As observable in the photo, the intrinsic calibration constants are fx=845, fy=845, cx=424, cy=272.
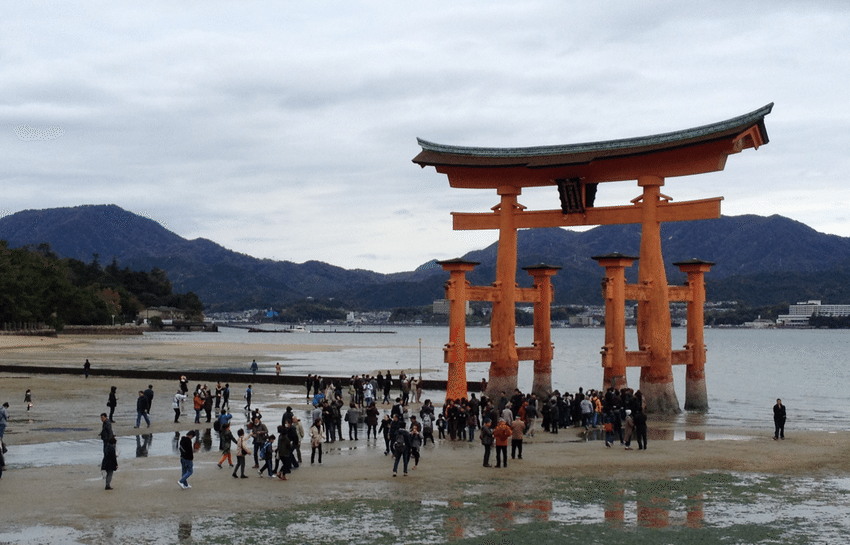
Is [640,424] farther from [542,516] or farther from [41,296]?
[41,296]

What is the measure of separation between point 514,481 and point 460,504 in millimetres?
2852

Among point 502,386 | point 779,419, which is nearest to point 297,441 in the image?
point 779,419

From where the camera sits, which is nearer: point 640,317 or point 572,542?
point 572,542

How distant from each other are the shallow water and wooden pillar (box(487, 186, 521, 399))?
16.8 meters

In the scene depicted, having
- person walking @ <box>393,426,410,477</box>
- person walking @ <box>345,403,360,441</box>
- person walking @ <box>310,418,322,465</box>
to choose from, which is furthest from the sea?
person walking @ <box>345,403,360,441</box>

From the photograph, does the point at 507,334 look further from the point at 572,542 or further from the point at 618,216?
the point at 572,542

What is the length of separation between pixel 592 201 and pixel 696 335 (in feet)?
26.8

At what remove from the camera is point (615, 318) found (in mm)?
34219

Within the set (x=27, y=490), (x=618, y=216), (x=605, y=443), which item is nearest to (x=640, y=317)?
(x=618, y=216)

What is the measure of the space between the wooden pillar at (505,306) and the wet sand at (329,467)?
6.40 m

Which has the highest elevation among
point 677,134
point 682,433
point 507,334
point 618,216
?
point 677,134

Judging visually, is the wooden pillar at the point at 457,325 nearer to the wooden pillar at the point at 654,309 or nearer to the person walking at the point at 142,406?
the wooden pillar at the point at 654,309

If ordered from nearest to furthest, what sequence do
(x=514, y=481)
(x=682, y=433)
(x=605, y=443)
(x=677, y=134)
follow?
(x=514, y=481), (x=605, y=443), (x=682, y=433), (x=677, y=134)

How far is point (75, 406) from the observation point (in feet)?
113
